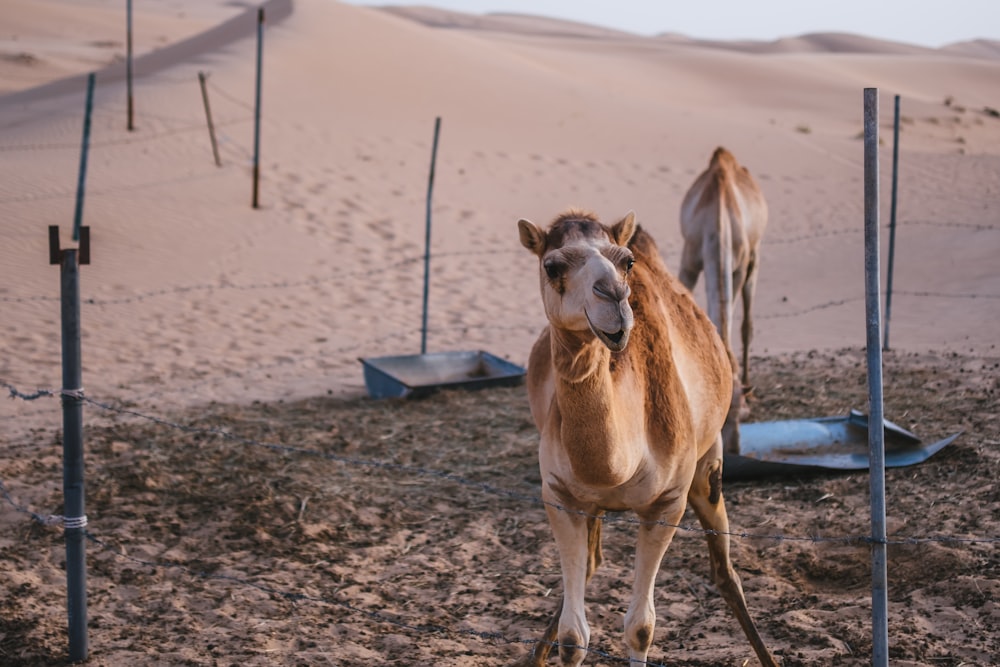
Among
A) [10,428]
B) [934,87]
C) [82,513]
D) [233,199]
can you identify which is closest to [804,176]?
[233,199]

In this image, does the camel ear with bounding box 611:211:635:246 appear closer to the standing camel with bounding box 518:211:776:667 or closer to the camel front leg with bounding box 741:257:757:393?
the standing camel with bounding box 518:211:776:667

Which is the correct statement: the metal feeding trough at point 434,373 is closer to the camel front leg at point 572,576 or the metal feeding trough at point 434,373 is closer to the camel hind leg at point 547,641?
the camel hind leg at point 547,641

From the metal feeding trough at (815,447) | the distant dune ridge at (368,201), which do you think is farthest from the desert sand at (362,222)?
the metal feeding trough at (815,447)

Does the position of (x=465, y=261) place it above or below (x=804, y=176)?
below

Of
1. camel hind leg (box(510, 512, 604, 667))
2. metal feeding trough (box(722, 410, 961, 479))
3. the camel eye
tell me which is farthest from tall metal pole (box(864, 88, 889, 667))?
metal feeding trough (box(722, 410, 961, 479))

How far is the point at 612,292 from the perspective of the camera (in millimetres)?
2643

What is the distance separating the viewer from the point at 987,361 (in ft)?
29.0

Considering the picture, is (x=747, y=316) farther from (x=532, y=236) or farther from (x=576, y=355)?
(x=576, y=355)

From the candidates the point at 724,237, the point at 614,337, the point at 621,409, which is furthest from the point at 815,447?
the point at 614,337

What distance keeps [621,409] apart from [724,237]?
180 inches

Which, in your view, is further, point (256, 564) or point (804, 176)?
point (804, 176)

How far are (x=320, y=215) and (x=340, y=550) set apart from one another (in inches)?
417

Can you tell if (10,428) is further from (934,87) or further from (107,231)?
(934,87)

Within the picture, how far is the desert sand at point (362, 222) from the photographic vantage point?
339 inches
